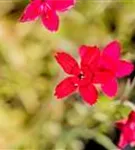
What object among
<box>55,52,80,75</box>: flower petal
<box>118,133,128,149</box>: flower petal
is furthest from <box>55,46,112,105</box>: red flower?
Answer: <box>118,133,128,149</box>: flower petal

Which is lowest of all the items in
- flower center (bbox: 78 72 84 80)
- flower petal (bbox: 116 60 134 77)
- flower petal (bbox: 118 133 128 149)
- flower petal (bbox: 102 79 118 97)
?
flower petal (bbox: 118 133 128 149)

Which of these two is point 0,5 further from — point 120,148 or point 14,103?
point 120,148

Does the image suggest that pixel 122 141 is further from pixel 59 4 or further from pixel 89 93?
pixel 59 4

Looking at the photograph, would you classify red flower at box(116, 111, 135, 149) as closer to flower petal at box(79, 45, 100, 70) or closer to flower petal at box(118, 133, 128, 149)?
flower petal at box(118, 133, 128, 149)

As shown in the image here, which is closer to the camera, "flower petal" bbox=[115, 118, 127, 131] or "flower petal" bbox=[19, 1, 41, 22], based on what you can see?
"flower petal" bbox=[19, 1, 41, 22]

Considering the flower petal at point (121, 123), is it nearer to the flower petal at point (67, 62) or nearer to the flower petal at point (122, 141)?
the flower petal at point (122, 141)

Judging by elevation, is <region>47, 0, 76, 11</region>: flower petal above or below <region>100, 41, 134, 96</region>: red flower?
above

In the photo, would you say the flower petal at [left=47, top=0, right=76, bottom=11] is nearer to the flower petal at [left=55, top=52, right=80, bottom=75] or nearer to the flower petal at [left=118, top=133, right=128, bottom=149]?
the flower petal at [left=55, top=52, right=80, bottom=75]

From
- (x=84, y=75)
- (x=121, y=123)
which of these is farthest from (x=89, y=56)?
(x=121, y=123)
